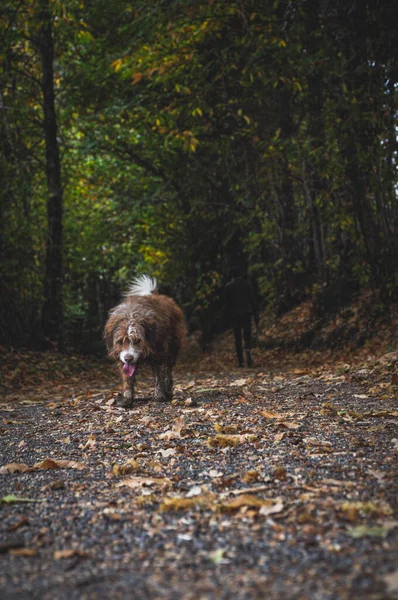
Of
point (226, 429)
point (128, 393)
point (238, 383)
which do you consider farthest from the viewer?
point (238, 383)

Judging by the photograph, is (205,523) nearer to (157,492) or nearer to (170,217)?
(157,492)

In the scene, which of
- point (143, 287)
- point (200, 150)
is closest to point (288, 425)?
point (143, 287)

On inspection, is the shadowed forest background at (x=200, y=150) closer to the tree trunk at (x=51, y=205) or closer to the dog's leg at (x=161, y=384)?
the tree trunk at (x=51, y=205)

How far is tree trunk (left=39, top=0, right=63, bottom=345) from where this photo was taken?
17.1 meters

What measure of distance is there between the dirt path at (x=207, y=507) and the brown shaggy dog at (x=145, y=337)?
1.05 meters

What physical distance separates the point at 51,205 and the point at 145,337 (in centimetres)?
1094

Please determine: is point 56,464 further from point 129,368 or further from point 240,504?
point 129,368

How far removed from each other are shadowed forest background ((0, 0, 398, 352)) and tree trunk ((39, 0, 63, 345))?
4 centimetres

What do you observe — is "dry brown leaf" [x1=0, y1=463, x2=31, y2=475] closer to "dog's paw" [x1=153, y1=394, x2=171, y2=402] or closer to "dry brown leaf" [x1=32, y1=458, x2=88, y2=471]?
"dry brown leaf" [x1=32, y1=458, x2=88, y2=471]

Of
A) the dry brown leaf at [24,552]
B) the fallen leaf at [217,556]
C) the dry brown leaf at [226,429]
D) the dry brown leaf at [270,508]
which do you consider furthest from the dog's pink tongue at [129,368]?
the fallen leaf at [217,556]

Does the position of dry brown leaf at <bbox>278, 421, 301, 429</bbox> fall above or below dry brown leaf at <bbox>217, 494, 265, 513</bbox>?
below

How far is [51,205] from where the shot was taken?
17.2m

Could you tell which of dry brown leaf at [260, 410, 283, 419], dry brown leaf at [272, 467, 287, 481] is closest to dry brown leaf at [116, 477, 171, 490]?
dry brown leaf at [272, 467, 287, 481]

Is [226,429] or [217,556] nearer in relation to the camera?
[217,556]
